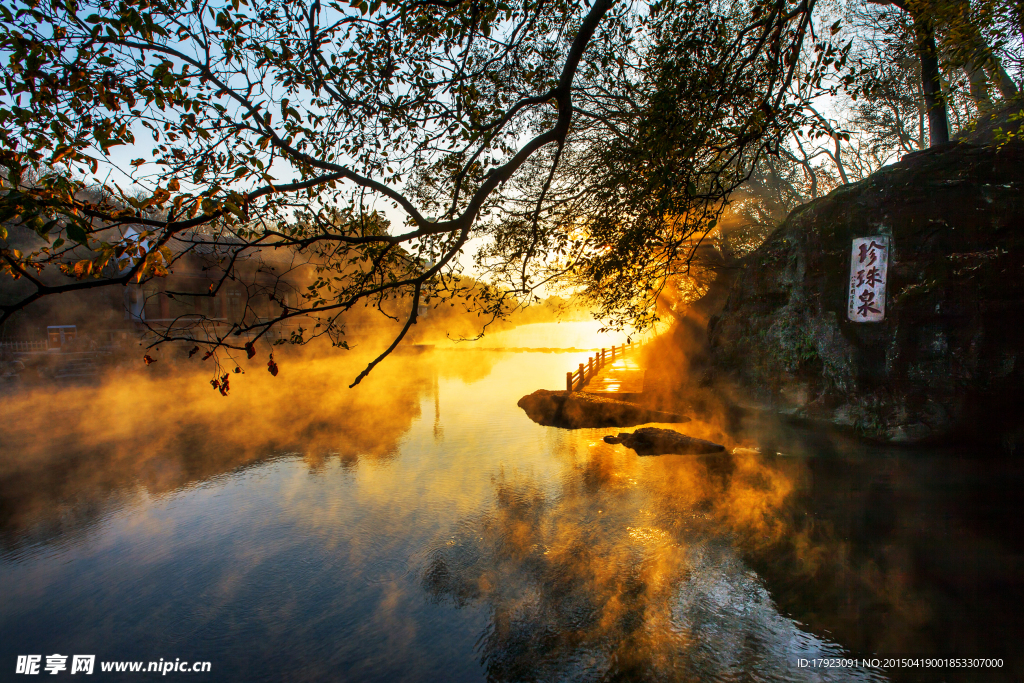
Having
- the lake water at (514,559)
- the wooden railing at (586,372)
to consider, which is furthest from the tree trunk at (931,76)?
the wooden railing at (586,372)

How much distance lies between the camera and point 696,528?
866 cm

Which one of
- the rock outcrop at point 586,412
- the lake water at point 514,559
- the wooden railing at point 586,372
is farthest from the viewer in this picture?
the wooden railing at point 586,372

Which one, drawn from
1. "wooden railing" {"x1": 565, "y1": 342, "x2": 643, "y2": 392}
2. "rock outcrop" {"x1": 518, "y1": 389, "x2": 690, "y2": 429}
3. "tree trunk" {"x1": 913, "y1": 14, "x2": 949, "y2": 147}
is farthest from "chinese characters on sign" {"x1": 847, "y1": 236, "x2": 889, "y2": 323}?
"wooden railing" {"x1": 565, "y1": 342, "x2": 643, "y2": 392}

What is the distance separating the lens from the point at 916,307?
37.1 feet

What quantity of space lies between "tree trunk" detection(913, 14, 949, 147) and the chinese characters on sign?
3.08m

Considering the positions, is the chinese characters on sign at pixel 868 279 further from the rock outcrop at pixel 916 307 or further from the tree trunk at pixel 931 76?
the tree trunk at pixel 931 76

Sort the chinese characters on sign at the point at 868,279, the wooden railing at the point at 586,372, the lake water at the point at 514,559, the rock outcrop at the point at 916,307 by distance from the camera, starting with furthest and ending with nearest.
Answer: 1. the wooden railing at the point at 586,372
2. the chinese characters on sign at the point at 868,279
3. the rock outcrop at the point at 916,307
4. the lake water at the point at 514,559

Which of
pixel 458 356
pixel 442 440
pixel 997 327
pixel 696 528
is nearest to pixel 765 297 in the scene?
pixel 997 327

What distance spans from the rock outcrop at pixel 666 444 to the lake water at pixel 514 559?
47 centimetres

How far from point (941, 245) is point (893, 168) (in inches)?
114

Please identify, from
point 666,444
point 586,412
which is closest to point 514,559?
point 666,444

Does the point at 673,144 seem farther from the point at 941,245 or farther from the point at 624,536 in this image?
the point at 941,245

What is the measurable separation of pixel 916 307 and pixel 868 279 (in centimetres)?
115

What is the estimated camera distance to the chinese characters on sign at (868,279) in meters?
11.8
